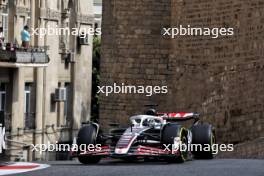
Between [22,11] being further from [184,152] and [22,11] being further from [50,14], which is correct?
[184,152]

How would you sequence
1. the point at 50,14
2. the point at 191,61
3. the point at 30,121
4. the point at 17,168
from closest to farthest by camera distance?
the point at 17,168 → the point at 191,61 → the point at 30,121 → the point at 50,14

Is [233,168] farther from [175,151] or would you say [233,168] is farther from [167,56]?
[167,56]

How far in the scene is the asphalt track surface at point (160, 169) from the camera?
16688mm

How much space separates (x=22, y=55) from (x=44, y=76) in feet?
13.2

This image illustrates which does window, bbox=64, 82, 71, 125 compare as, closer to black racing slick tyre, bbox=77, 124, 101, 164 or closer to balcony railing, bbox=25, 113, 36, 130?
balcony railing, bbox=25, 113, 36, 130

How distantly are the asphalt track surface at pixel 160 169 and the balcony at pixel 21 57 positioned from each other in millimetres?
17418

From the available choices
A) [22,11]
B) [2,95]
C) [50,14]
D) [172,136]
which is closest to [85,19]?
[50,14]

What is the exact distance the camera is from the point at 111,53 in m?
30.8

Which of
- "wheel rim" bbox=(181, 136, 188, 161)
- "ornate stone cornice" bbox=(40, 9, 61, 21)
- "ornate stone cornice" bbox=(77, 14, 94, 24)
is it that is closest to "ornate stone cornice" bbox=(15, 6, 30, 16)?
"ornate stone cornice" bbox=(40, 9, 61, 21)

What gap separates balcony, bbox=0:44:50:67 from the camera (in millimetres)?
36281

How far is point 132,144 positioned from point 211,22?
8139 mm

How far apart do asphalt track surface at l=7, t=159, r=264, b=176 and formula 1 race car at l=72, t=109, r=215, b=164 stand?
193mm

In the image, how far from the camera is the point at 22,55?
121ft

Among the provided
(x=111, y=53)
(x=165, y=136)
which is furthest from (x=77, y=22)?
(x=165, y=136)
